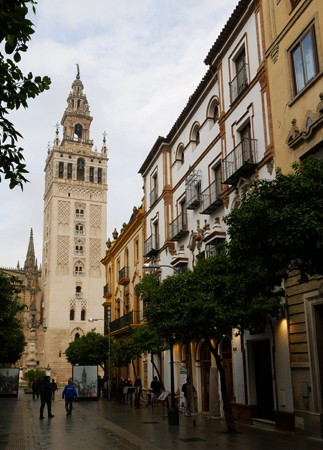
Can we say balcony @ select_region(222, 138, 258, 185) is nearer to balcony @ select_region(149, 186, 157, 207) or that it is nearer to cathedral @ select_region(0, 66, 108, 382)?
balcony @ select_region(149, 186, 157, 207)

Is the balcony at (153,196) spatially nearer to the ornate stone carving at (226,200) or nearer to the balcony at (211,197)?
the balcony at (211,197)

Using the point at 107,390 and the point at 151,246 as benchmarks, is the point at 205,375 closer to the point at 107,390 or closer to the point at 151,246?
the point at 151,246

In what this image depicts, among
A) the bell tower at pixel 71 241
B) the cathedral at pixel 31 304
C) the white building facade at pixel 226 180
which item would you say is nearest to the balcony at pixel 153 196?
the white building facade at pixel 226 180

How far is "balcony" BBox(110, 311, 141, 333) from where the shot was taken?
114 ft

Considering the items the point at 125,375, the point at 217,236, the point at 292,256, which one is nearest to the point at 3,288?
the point at 217,236

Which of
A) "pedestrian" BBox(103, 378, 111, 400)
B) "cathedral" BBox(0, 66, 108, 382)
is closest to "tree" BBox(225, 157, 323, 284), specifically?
"pedestrian" BBox(103, 378, 111, 400)

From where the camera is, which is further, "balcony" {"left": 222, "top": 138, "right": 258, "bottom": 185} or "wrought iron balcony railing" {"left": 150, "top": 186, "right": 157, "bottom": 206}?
"wrought iron balcony railing" {"left": 150, "top": 186, "right": 157, "bottom": 206}

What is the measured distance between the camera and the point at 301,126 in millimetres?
15219

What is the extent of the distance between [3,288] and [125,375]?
20.9 metres

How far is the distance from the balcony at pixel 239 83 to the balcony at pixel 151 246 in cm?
1174

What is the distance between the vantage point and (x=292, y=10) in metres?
16.2

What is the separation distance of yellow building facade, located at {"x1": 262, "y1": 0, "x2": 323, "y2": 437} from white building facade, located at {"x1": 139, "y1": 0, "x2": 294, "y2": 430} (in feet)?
1.99

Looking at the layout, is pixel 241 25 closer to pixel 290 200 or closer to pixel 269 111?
pixel 269 111

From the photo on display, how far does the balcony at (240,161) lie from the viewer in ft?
59.7
